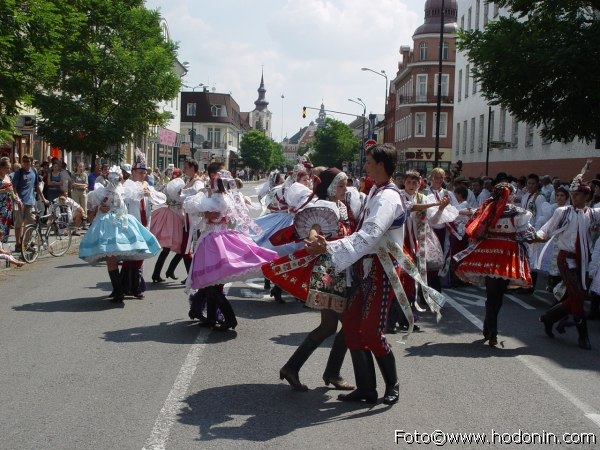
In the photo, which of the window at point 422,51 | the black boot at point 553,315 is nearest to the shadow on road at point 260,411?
the black boot at point 553,315

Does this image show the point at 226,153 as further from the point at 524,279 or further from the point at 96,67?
the point at 524,279

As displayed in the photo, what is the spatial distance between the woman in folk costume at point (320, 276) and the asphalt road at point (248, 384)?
0.80 ft

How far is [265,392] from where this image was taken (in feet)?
21.2

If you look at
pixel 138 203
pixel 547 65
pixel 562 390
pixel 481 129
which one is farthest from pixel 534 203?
pixel 481 129

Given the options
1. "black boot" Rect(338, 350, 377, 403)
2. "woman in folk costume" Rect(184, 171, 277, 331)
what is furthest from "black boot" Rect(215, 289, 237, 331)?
"black boot" Rect(338, 350, 377, 403)

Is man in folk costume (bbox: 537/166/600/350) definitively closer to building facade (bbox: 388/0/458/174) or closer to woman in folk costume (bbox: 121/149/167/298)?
woman in folk costume (bbox: 121/149/167/298)

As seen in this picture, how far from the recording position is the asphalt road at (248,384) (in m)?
5.41

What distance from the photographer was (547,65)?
17.0m

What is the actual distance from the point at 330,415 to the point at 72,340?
11.4 feet

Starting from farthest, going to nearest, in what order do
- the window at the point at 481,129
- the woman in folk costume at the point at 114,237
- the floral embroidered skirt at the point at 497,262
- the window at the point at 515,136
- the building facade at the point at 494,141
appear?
1. the window at the point at 481,129
2. the window at the point at 515,136
3. the building facade at the point at 494,141
4. the woman in folk costume at the point at 114,237
5. the floral embroidered skirt at the point at 497,262

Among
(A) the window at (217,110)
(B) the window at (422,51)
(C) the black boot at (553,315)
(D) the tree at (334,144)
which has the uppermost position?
(B) the window at (422,51)

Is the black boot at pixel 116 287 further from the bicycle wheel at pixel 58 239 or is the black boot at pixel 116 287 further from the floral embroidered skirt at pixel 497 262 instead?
the bicycle wheel at pixel 58 239

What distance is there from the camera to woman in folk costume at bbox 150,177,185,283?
12.8 m

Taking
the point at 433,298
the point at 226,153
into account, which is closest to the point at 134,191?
the point at 433,298
